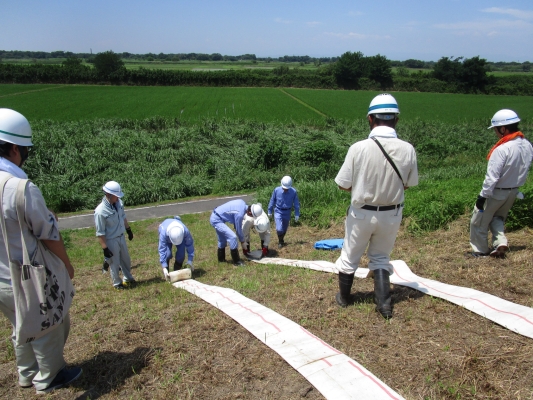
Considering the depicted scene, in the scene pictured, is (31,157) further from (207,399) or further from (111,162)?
(207,399)

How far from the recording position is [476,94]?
62281mm

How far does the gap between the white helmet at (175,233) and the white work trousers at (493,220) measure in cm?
458

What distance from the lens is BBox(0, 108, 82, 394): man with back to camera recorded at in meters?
2.82

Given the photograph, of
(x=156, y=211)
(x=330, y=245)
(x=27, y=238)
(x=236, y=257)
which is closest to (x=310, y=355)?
(x=27, y=238)

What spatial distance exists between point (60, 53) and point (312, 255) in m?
185

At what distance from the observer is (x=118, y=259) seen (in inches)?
269

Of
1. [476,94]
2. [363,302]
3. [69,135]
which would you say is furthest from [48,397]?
[476,94]

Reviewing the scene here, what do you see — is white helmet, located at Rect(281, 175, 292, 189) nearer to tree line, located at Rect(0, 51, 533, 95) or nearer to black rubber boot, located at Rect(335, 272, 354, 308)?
black rubber boot, located at Rect(335, 272, 354, 308)

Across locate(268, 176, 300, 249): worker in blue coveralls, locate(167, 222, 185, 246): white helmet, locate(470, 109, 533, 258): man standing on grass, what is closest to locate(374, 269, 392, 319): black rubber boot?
locate(470, 109, 533, 258): man standing on grass

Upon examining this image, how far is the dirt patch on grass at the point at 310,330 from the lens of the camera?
10.3 ft

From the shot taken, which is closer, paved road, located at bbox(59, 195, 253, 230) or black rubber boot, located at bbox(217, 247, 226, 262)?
black rubber boot, located at bbox(217, 247, 226, 262)

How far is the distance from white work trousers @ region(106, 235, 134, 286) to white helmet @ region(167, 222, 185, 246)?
83 cm

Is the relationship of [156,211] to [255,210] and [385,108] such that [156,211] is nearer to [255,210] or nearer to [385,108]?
[255,210]

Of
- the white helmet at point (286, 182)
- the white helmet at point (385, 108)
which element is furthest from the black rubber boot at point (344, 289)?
the white helmet at point (286, 182)
